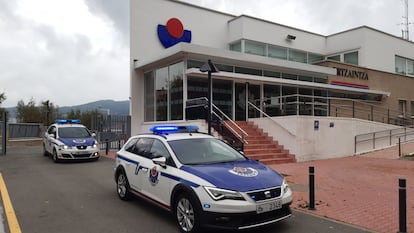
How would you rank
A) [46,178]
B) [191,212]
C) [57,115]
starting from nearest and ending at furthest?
[191,212] → [46,178] → [57,115]

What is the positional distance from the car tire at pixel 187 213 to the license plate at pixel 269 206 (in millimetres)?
881

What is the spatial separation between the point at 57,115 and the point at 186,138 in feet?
162

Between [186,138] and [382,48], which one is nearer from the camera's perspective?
[186,138]

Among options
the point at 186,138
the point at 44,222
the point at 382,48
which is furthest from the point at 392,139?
the point at 44,222

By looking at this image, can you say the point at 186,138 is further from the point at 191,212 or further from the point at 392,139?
the point at 392,139

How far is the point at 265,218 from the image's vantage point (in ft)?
17.5

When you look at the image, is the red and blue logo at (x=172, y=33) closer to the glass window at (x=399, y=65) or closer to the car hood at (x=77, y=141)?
the car hood at (x=77, y=141)

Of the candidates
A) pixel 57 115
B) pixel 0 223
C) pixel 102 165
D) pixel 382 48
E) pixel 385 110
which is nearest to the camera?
pixel 0 223

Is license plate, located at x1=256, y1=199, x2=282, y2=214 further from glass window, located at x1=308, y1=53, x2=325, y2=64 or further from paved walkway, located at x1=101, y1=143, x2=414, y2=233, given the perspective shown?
glass window, located at x1=308, y1=53, x2=325, y2=64

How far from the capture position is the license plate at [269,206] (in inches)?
205

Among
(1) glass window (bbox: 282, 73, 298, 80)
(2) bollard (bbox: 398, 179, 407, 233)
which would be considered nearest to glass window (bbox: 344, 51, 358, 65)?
(1) glass window (bbox: 282, 73, 298, 80)

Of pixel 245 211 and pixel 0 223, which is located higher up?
pixel 245 211

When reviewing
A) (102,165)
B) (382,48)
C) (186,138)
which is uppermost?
(382,48)

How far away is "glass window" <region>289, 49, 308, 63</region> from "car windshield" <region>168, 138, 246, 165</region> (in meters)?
21.2
